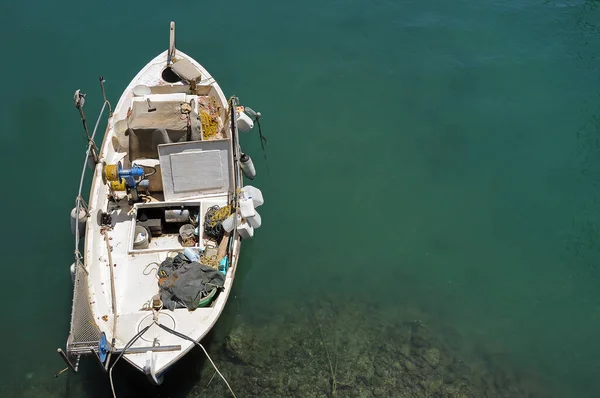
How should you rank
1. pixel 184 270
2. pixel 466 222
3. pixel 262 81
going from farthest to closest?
pixel 262 81, pixel 466 222, pixel 184 270

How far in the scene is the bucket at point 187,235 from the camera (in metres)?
13.9

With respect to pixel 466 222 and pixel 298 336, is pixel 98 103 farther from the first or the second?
pixel 466 222

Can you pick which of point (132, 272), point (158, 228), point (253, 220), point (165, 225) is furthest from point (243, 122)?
point (132, 272)

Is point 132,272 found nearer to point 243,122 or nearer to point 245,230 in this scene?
point 245,230

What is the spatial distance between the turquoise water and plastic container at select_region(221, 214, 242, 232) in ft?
8.86

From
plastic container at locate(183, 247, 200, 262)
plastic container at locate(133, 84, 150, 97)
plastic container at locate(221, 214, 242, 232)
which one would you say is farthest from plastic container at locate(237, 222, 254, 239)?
plastic container at locate(133, 84, 150, 97)

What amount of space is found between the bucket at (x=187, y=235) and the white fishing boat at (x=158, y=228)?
1.1 inches

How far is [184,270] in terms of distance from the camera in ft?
41.5

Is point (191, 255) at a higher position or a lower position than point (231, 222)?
lower

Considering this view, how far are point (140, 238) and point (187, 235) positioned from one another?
1255 mm

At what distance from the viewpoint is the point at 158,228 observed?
46.3ft

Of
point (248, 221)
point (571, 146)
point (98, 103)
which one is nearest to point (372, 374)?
point (248, 221)

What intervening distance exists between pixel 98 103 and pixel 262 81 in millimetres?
6481

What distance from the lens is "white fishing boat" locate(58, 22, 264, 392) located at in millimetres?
11781
